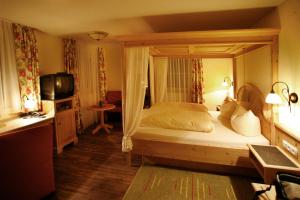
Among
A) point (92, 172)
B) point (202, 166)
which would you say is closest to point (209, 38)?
point (202, 166)

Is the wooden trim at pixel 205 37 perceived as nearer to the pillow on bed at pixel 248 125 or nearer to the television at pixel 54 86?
the pillow on bed at pixel 248 125

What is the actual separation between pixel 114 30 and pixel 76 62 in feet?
5.37

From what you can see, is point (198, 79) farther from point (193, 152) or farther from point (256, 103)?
point (193, 152)

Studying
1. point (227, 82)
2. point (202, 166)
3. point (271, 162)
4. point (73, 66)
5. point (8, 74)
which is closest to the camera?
point (271, 162)

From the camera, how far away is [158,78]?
465 cm

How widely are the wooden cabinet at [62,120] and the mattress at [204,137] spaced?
1.69m

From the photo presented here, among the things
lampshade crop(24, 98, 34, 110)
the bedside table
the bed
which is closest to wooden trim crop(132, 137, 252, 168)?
the bed

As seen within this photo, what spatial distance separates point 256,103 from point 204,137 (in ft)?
Answer: 3.90

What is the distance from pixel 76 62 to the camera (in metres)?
4.54

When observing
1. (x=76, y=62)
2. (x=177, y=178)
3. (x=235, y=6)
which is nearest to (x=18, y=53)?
(x=76, y=62)

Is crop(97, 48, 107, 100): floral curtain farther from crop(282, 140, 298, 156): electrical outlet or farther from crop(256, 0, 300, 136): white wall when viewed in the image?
crop(282, 140, 298, 156): electrical outlet

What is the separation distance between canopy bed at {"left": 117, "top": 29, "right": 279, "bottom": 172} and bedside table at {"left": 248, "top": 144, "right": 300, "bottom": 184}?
319mm

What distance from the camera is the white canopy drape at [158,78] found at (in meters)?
4.55

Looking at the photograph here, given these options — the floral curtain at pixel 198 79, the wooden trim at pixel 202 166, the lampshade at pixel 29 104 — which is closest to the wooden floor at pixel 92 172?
the wooden trim at pixel 202 166
